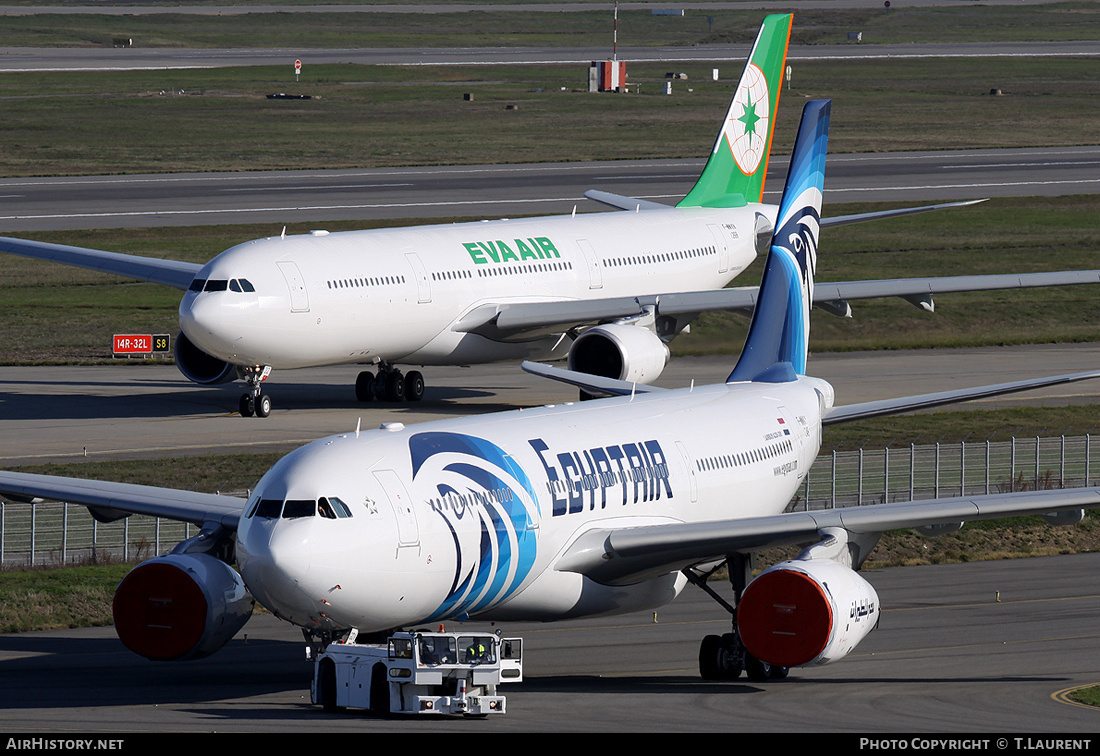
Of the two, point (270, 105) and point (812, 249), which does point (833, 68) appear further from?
point (812, 249)

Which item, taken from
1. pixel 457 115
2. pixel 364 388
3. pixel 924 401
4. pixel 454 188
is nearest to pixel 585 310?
pixel 364 388

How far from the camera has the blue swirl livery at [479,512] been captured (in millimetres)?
24859

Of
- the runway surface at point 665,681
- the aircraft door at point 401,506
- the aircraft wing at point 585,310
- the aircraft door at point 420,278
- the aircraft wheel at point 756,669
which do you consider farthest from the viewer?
the aircraft wing at point 585,310

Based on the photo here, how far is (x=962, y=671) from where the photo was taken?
29.7 metres

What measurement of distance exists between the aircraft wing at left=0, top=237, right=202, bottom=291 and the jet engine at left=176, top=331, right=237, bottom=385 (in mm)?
2560

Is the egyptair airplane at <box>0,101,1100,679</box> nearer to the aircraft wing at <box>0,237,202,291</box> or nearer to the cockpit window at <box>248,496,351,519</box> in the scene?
the cockpit window at <box>248,496,351,519</box>

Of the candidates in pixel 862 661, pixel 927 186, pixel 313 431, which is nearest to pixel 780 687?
pixel 862 661

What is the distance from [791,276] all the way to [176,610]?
16.7 metres

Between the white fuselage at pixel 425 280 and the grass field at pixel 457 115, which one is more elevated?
the grass field at pixel 457 115

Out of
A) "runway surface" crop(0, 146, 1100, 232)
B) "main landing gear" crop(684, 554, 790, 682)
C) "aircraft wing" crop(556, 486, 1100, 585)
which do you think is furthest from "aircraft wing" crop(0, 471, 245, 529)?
"runway surface" crop(0, 146, 1100, 232)

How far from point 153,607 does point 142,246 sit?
64.5 m

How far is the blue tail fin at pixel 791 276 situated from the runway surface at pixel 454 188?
184 feet

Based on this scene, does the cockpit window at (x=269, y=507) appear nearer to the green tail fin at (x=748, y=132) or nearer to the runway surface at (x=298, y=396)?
the runway surface at (x=298, y=396)

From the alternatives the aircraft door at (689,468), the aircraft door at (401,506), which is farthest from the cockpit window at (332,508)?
the aircraft door at (689,468)
